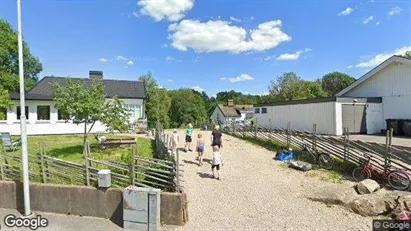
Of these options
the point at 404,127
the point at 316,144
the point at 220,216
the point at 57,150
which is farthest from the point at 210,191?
the point at 404,127

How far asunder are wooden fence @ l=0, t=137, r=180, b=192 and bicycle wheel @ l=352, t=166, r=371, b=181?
6983 mm

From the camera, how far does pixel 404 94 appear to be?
69.3 ft

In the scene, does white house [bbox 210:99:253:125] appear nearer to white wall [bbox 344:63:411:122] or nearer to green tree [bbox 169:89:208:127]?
green tree [bbox 169:89:208:127]

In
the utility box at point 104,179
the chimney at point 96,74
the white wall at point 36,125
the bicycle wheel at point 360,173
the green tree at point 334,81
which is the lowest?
the bicycle wheel at point 360,173

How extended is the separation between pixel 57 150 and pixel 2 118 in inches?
421

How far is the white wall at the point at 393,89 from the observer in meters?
20.9

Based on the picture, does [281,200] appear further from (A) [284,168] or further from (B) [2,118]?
(B) [2,118]

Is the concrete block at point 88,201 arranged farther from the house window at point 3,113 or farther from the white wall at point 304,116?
the house window at point 3,113

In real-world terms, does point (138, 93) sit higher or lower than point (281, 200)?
higher

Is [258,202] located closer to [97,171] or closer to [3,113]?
[97,171]

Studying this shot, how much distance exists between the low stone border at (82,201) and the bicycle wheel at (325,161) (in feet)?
24.7

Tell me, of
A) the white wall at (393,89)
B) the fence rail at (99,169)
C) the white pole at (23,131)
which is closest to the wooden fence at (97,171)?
the fence rail at (99,169)

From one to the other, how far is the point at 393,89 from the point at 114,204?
22.4 meters

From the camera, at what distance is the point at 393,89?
2195 centimetres
